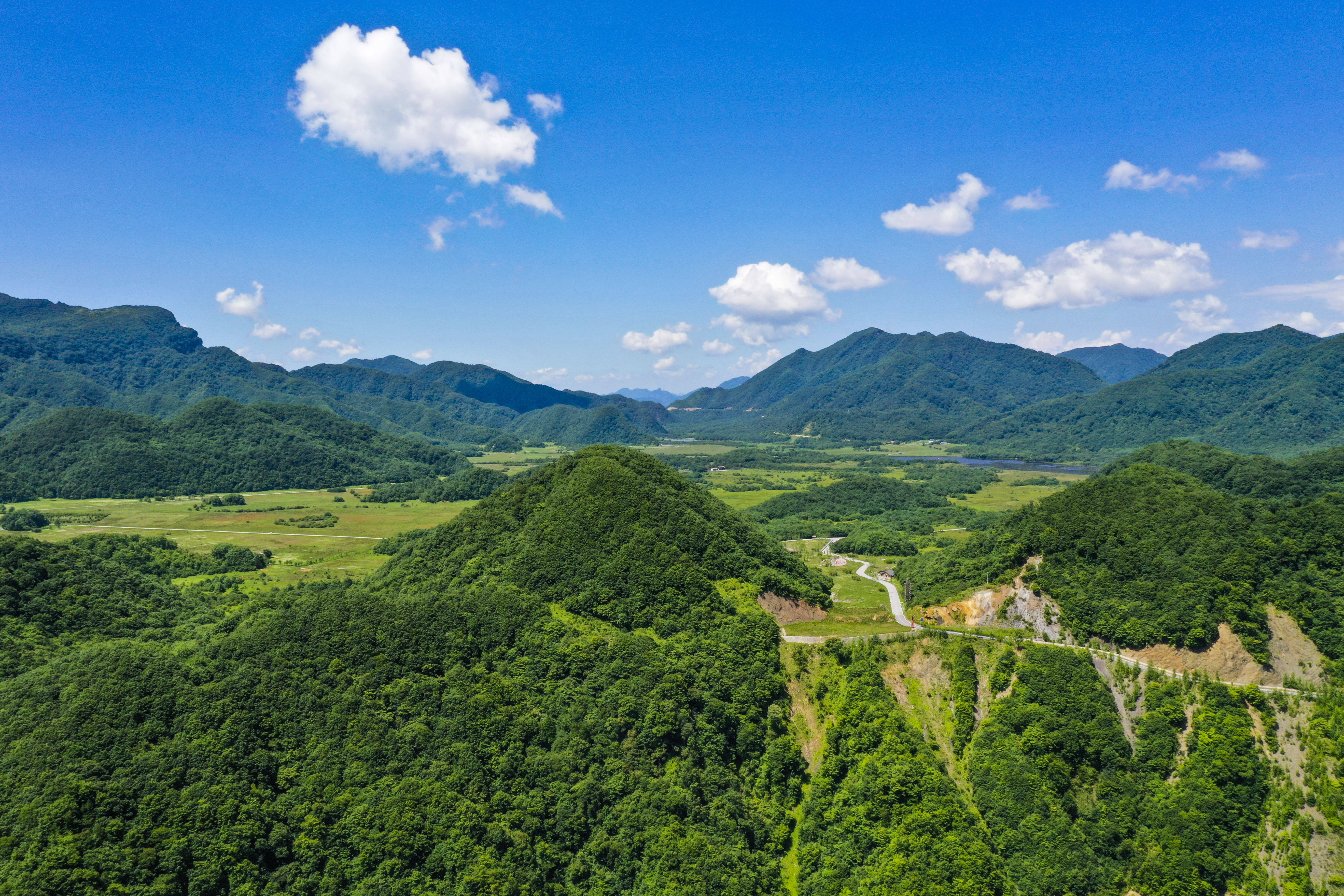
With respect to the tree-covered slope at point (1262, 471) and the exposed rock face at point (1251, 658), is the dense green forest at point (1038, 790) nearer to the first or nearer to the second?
the exposed rock face at point (1251, 658)

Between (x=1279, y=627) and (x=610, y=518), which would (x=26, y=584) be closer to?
(x=610, y=518)

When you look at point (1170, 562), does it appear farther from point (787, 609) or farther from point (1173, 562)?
point (787, 609)

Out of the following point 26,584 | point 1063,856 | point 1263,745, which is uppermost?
point 26,584

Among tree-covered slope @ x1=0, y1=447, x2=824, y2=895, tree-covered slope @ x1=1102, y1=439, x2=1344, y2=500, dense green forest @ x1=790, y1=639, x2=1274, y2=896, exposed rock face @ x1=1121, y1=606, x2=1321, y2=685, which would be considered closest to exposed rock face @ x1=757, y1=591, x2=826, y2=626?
tree-covered slope @ x1=0, y1=447, x2=824, y2=895

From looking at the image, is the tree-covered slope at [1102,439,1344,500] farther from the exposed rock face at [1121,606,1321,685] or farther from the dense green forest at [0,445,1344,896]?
the exposed rock face at [1121,606,1321,685]

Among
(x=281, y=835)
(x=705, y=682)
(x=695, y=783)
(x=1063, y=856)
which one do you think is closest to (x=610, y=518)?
(x=705, y=682)

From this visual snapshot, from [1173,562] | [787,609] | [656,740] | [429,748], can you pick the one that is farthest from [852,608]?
[429,748]

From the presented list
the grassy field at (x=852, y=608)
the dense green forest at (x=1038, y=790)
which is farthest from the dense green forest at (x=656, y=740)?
the grassy field at (x=852, y=608)

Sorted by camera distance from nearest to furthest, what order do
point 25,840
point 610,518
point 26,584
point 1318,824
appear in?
point 25,840 → point 1318,824 → point 26,584 → point 610,518
